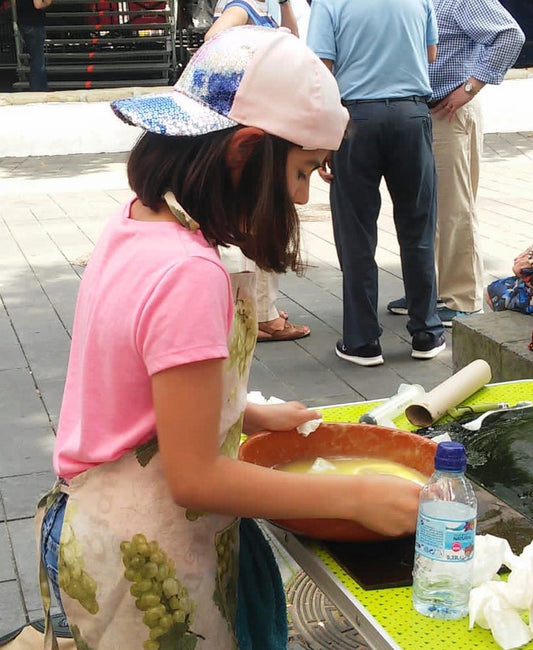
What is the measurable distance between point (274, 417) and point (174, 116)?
0.69 m

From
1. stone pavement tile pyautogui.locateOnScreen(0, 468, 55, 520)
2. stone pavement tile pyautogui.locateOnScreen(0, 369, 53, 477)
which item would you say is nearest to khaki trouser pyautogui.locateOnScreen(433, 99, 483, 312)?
stone pavement tile pyautogui.locateOnScreen(0, 369, 53, 477)

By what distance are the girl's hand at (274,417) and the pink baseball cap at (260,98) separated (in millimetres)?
607

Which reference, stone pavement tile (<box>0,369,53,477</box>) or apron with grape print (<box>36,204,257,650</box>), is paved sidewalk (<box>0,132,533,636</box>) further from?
apron with grape print (<box>36,204,257,650</box>)

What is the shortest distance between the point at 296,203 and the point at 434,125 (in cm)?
367

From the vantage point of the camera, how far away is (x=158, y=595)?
1.62 meters

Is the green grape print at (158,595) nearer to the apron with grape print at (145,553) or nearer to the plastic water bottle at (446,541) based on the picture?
the apron with grape print at (145,553)

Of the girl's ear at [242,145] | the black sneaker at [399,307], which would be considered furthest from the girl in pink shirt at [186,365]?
the black sneaker at [399,307]

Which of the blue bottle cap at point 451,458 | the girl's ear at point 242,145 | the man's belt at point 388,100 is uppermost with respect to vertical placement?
the girl's ear at point 242,145

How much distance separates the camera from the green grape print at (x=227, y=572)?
1688mm

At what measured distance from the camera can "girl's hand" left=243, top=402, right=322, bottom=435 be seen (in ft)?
6.47

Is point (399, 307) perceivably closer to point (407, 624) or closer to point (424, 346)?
point (424, 346)

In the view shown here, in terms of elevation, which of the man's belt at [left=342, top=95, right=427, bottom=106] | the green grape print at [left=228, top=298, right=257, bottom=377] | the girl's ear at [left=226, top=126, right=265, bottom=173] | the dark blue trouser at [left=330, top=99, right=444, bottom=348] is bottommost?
the dark blue trouser at [left=330, top=99, right=444, bottom=348]

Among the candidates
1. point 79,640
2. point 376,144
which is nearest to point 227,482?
point 79,640

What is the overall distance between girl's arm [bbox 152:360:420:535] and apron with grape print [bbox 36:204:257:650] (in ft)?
0.34
